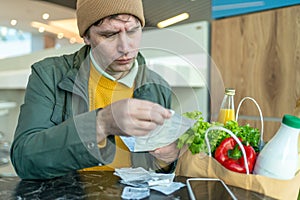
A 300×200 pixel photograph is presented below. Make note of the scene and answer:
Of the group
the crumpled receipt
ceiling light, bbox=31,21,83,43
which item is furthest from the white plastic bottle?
ceiling light, bbox=31,21,83,43

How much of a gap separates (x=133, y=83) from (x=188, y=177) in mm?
260

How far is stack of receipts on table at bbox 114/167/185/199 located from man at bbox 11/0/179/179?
31mm

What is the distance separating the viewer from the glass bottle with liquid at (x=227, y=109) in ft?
2.97

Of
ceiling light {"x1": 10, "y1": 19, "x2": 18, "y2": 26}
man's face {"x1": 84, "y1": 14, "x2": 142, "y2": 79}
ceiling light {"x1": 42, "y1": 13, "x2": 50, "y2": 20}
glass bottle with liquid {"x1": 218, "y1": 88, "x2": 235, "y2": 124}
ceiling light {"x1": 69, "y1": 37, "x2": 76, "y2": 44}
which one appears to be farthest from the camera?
ceiling light {"x1": 42, "y1": 13, "x2": 50, "y2": 20}

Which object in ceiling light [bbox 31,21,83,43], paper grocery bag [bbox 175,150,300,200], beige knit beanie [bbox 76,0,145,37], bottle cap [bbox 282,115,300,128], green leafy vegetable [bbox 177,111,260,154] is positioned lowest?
paper grocery bag [bbox 175,150,300,200]

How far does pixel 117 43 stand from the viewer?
30.9 inches

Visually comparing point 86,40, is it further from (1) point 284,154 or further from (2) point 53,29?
(2) point 53,29

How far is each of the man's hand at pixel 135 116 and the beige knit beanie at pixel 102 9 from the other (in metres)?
0.27

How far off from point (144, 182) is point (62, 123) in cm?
25

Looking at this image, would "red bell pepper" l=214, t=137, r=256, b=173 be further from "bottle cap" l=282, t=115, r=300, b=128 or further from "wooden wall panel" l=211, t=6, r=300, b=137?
"wooden wall panel" l=211, t=6, r=300, b=137

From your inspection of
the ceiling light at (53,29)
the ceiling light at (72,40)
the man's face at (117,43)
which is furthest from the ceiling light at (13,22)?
the man's face at (117,43)

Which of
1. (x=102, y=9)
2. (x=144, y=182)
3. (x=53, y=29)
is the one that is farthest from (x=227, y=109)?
(x=53, y=29)

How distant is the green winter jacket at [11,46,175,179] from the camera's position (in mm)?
790

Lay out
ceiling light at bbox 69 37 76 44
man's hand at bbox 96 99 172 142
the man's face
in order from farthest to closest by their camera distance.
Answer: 1. ceiling light at bbox 69 37 76 44
2. the man's face
3. man's hand at bbox 96 99 172 142
